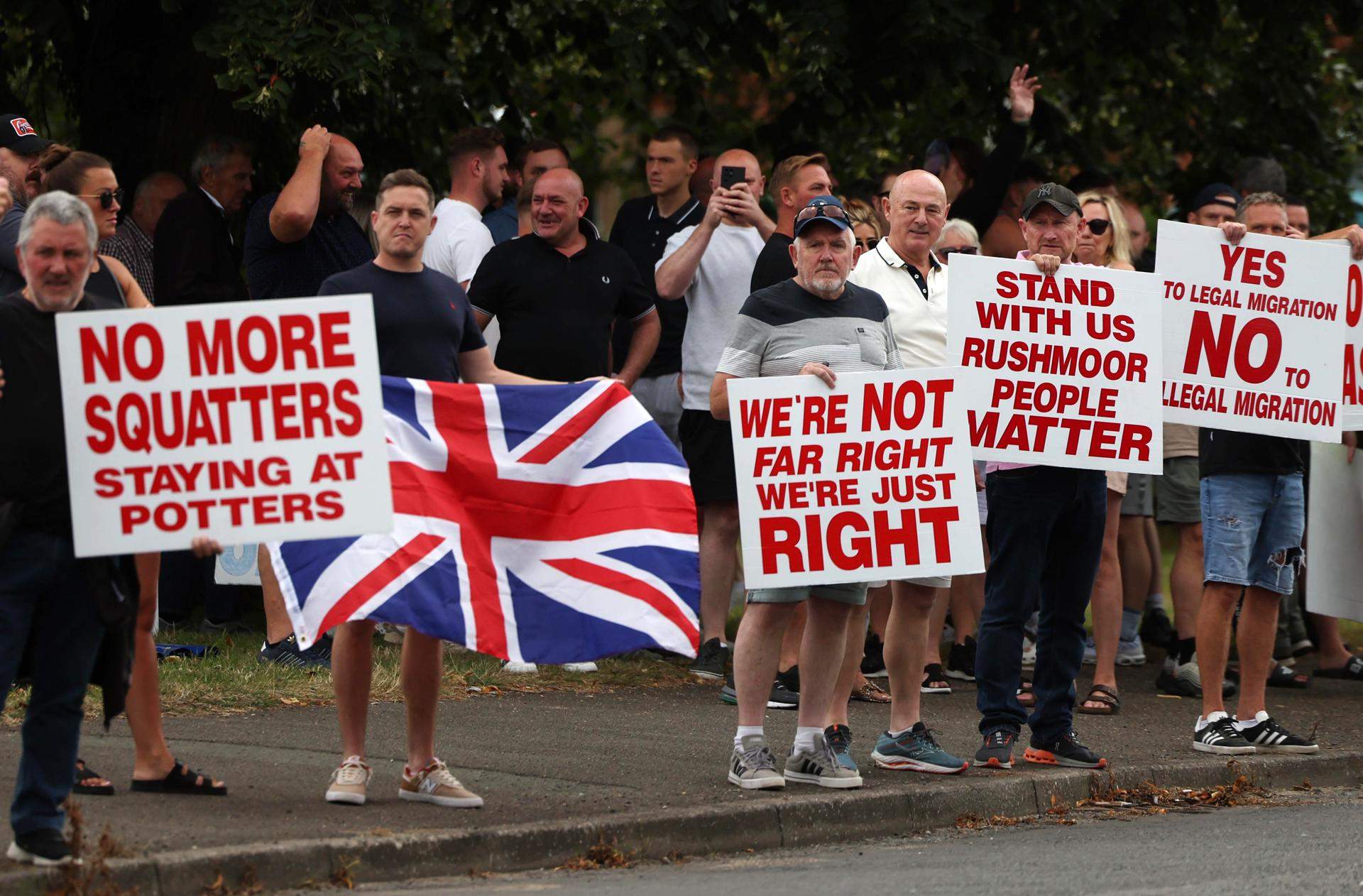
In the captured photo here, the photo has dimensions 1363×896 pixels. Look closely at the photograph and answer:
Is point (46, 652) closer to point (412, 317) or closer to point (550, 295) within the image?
point (412, 317)

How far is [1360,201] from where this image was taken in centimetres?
1658

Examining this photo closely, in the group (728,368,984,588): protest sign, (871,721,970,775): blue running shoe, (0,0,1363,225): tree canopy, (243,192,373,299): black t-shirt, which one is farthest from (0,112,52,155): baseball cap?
(871,721,970,775): blue running shoe

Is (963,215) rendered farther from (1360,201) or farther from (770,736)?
(1360,201)

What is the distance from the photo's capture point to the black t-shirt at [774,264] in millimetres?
9508

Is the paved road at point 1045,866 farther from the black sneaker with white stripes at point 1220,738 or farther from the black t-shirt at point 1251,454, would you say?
the black t-shirt at point 1251,454

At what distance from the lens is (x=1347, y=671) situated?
38.5ft

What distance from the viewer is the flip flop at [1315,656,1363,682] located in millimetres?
11730

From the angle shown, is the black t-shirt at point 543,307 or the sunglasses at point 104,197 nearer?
the sunglasses at point 104,197

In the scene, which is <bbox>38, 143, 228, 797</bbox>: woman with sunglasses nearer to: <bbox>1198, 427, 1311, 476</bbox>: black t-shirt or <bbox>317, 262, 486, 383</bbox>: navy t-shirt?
<bbox>317, 262, 486, 383</bbox>: navy t-shirt

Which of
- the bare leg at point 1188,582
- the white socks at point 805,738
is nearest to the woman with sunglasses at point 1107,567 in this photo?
the bare leg at point 1188,582

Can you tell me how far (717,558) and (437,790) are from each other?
140 inches

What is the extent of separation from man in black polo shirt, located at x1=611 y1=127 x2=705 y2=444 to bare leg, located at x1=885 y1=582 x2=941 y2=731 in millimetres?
2942

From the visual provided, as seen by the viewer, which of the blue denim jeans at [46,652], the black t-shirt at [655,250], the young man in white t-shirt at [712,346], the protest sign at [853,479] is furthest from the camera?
the black t-shirt at [655,250]

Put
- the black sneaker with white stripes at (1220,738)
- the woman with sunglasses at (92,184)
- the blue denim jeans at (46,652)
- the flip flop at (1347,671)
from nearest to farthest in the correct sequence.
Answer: the blue denim jeans at (46,652), the woman with sunglasses at (92,184), the black sneaker with white stripes at (1220,738), the flip flop at (1347,671)
